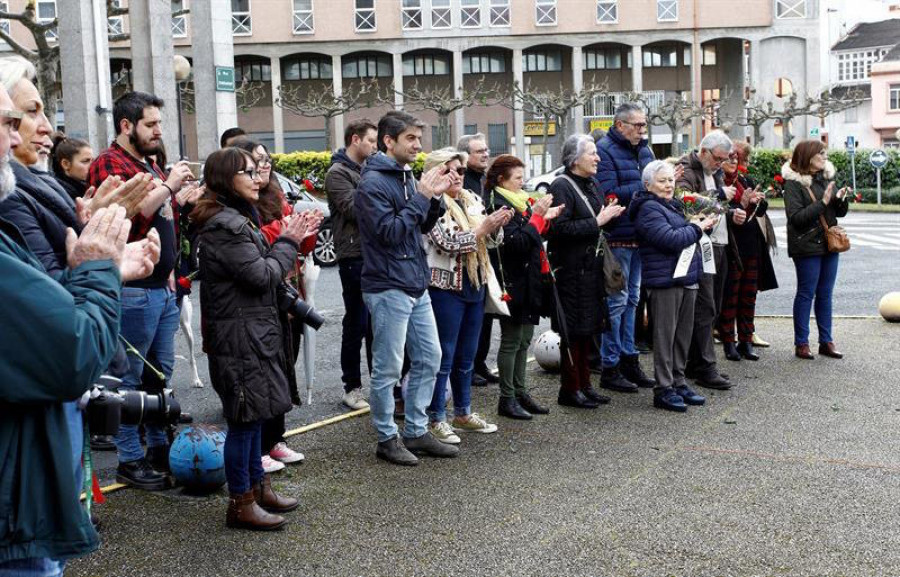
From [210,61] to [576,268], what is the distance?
9552 mm

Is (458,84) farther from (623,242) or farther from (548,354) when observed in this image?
(623,242)

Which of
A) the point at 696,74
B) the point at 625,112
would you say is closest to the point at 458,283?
the point at 625,112

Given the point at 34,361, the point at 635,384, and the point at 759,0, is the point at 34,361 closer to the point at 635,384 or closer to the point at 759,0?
the point at 635,384

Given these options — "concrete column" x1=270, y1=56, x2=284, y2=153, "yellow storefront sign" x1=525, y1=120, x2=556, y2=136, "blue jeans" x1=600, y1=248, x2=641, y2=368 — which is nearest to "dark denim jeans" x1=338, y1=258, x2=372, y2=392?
"blue jeans" x1=600, y1=248, x2=641, y2=368

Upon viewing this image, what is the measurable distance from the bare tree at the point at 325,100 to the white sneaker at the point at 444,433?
44.7m

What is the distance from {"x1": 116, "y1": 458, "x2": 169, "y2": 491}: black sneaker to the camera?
5.95 metres

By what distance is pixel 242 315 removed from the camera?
513cm

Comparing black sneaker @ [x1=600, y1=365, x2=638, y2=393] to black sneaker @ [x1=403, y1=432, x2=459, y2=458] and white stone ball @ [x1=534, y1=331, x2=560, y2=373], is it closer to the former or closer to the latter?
white stone ball @ [x1=534, y1=331, x2=560, y2=373]

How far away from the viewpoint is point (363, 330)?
8062 millimetres

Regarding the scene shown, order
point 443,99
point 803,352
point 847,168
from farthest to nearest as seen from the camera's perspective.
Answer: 1. point 443,99
2. point 847,168
3. point 803,352

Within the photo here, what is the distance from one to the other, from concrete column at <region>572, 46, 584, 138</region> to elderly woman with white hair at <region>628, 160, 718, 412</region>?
158 feet

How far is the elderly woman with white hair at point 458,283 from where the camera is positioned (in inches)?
267

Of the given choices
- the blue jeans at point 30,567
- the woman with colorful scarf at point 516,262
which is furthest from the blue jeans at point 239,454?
the woman with colorful scarf at point 516,262

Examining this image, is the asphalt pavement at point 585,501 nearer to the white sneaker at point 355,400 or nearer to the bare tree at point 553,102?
the white sneaker at point 355,400
